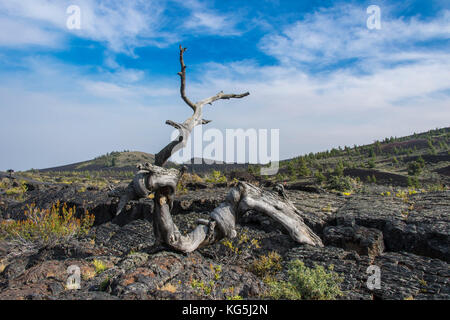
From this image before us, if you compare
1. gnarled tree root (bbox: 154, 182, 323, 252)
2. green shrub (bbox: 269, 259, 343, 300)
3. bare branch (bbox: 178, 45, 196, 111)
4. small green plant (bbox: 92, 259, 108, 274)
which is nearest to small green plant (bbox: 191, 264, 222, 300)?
green shrub (bbox: 269, 259, 343, 300)

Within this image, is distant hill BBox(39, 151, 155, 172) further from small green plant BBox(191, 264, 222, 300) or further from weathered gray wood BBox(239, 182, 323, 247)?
small green plant BBox(191, 264, 222, 300)

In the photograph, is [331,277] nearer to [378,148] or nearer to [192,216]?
[192,216]

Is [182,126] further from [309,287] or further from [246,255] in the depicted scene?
[309,287]

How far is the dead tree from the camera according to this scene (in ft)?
20.2

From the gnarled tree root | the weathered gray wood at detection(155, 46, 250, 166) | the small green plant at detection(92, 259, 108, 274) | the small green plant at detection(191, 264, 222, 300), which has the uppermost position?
the weathered gray wood at detection(155, 46, 250, 166)

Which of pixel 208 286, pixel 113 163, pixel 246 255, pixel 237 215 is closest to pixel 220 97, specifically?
pixel 237 215

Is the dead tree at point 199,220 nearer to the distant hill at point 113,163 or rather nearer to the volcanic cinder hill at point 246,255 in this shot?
the volcanic cinder hill at point 246,255

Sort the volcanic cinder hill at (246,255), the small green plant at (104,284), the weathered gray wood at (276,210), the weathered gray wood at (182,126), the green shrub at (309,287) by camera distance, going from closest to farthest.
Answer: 1. the green shrub at (309,287)
2. the volcanic cinder hill at (246,255)
3. the small green plant at (104,284)
4. the weathered gray wood at (182,126)
5. the weathered gray wood at (276,210)

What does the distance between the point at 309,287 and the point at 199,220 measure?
3.22 metres

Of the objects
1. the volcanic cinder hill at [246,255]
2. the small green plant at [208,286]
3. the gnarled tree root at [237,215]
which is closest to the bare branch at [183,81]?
the gnarled tree root at [237,215]

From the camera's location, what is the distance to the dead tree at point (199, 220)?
20.2 ft

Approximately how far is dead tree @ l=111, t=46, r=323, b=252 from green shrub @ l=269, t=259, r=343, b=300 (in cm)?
214

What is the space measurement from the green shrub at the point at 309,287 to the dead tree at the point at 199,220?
2140mm
